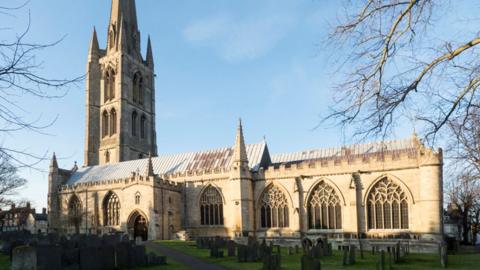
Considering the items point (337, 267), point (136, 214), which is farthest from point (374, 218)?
point (136, 214)

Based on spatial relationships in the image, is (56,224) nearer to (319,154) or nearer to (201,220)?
(201,220)

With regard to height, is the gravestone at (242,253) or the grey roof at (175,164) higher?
the grey roof at (175,164)

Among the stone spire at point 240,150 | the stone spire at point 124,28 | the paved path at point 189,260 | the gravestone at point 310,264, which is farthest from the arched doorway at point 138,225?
the gravestone at point 310,264

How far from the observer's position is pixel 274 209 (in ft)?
109

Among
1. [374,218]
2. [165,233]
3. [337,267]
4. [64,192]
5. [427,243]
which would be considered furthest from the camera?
[64,192]

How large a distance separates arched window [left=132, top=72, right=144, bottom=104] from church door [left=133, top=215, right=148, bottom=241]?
23.4m

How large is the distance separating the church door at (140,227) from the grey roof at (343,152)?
12420mm

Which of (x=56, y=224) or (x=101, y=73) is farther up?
(x=101, y=73)

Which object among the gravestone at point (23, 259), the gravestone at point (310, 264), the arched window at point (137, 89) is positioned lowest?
the gravestone at point (310, 264)

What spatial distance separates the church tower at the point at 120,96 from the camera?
173 feet

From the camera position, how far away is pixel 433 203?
87.2 ft

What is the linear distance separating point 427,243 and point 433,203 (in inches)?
95.9

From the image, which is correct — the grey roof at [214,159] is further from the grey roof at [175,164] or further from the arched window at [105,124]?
the arched window at [105,124]

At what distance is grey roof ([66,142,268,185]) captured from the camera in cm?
3809
